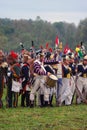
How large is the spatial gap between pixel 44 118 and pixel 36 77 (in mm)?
2425

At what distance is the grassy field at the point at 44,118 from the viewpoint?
1125cm

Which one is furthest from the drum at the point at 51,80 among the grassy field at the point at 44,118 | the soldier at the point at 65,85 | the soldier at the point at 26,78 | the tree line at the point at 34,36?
the tree line at the point at 34,36

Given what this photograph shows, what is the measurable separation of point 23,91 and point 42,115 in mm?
1920

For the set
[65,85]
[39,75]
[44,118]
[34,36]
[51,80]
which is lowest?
[44,118]

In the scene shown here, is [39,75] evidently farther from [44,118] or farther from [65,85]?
[44,118]

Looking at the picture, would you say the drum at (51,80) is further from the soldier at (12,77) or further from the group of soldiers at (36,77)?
the soldier at (12,77)

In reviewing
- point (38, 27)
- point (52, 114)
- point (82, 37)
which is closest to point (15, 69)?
point (52, 114)

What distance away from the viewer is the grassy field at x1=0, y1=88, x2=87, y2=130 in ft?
36.9

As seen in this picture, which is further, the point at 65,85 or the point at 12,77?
the point at 65,85

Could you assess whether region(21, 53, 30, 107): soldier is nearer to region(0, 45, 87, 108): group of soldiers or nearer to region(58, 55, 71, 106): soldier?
region(0, 45, 87, 108): group of soldiers

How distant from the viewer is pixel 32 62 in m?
14.7

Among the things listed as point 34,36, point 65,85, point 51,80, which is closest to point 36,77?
point 51,80

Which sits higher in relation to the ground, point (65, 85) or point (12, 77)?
point (12, 77)

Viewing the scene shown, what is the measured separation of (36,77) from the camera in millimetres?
14695
